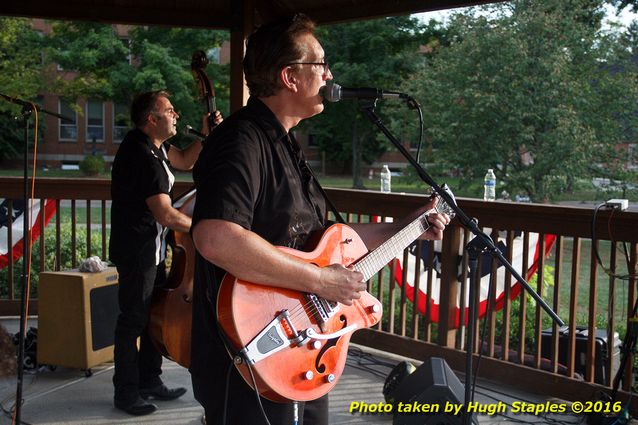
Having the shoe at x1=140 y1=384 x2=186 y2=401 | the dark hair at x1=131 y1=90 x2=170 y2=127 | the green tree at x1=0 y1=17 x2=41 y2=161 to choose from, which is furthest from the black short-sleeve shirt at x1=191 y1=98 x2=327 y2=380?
the green tree at x1=0 y1=17 x2=41 y2=161

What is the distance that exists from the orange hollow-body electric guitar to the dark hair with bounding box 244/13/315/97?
0.52 metres

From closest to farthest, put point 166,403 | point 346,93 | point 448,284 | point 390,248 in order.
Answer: point 346,93
point 390,248
point 166,403
point 448,284

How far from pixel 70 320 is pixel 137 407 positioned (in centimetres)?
92

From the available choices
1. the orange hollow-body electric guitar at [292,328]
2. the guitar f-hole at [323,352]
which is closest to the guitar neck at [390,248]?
the orange hollow-body electric guitar at [292,328]

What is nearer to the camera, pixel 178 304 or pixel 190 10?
pixel 178 304

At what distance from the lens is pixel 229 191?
5.78 feet

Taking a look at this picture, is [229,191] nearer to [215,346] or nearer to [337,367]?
[215,346]

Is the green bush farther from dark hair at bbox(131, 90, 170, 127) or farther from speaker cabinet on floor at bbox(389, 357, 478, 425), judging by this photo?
speaker cabinet on floor at bbox(389, 357, 478, 425)

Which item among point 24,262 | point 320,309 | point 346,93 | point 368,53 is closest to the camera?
point 320,309

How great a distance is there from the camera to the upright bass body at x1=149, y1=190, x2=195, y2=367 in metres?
3.51

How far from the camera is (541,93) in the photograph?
45.3 feet

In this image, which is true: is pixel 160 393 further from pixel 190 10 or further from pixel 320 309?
pixel 190 10

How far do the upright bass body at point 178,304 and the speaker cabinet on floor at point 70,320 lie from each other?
856mm

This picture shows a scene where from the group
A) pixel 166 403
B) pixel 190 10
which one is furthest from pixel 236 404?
pixel 190 10
